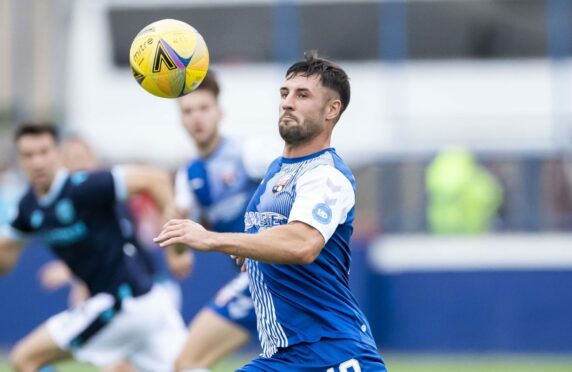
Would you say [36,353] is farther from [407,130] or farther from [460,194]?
[407,130]

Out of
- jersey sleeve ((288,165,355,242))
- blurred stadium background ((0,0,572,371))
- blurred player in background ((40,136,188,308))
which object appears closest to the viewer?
jersey sleeve ((288,165,355,242))

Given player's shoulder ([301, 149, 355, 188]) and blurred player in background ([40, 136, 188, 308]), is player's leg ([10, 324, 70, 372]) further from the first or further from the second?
player's shoulder ([301, 149, 355, 188])

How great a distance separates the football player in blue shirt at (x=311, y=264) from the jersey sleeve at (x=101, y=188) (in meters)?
2.64

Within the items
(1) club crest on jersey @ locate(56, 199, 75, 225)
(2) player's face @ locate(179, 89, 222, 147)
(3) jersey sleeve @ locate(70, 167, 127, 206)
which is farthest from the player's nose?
(1) club crest on jersey @ locate(56, 199, 75, 225)

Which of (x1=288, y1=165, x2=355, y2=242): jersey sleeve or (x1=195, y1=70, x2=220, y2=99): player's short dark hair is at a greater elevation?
(x1=195, y1=70, x2=220, y2=99): player's short dark hair

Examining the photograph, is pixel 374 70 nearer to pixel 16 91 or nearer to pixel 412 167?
pixel 16 91

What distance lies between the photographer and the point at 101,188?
944cm

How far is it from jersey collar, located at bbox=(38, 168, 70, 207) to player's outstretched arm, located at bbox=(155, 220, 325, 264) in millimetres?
3488

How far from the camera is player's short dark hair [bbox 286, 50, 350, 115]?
6891mm

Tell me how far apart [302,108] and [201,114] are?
2873 millimetres

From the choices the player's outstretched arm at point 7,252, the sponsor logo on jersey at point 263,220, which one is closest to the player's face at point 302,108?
the sponsor logo on jersey at point 263,220

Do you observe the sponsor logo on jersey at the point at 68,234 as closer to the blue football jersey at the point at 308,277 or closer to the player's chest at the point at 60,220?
the player's chest at the point at 60,220

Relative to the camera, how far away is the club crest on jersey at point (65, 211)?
949 centimetres

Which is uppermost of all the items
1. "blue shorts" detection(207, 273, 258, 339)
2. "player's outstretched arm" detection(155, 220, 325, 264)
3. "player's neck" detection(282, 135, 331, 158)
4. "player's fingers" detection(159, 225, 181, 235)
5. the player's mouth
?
the player's mouth
